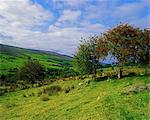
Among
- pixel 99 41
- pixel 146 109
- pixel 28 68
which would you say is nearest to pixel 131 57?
pixel 99 41

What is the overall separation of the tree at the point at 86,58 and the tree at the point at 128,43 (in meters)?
11.2

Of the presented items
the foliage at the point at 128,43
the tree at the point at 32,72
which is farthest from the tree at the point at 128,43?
→ the tree at the point at 32,72

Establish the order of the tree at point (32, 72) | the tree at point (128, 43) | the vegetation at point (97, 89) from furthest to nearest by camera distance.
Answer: the tree at point (32, 72), the tree at point (128, 43), the vegetation at point (97, 89)

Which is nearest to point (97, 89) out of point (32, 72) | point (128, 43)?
point (128, 43)

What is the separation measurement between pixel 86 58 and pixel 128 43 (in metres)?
13.4

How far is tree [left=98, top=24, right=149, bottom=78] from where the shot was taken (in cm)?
4834

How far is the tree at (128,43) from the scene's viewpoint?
48.3 metres

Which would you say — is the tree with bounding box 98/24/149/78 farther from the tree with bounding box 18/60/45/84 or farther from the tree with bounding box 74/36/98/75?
the tree with bounding box 18/60/45/84

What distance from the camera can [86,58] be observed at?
6050 centimetres

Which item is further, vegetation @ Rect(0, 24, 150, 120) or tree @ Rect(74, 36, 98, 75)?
tree @ Rect(74, 36, 98, 75)

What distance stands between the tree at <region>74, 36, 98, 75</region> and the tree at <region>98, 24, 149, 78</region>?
36.8ft

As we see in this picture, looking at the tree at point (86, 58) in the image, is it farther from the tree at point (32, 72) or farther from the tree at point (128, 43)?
the tree at point (32, 72)

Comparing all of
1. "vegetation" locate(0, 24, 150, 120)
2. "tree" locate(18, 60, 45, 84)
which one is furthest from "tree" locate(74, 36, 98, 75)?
"tree" locate(18, 60, 45, 84)

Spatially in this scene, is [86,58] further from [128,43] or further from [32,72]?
[32,72]
